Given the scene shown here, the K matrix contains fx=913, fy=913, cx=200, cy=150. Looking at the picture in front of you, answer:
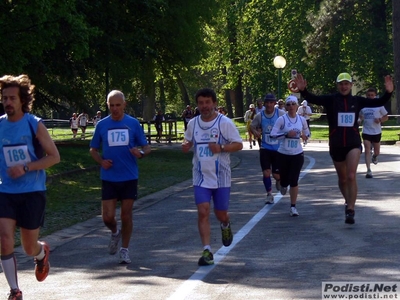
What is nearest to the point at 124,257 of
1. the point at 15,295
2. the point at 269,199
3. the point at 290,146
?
the point at 15,295

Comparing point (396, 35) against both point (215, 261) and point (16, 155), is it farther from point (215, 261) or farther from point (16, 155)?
point (16, 155)

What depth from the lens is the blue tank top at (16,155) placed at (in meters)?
7.48

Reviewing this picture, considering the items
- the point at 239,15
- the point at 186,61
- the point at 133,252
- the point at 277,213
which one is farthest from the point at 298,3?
the point at 133,252

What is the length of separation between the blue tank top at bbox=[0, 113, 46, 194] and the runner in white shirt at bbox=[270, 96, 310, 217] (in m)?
6.76

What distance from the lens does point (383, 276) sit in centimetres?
814

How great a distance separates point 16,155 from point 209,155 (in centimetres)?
254

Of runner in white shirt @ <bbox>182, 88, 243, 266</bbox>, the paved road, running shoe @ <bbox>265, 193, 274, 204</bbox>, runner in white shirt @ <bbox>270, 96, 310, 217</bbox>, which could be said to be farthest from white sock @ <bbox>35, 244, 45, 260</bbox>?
running shoe @ <bbox>265, 193, 274, 204</bbox>

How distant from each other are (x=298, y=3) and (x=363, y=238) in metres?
48.9

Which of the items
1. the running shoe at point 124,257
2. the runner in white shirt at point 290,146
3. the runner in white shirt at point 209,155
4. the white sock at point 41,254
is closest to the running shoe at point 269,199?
the runner in white shirt at point 290,146

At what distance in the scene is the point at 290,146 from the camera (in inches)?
550

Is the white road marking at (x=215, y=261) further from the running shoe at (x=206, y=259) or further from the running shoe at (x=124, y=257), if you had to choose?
the running shoe at (x=124, y=257)

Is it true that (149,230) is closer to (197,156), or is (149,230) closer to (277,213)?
(277,213)

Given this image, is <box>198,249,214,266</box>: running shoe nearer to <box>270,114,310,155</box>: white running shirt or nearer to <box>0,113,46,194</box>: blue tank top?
<box>0,113,46,194</box>: blue tank top

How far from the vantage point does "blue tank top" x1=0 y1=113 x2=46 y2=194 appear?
7.48 metres
